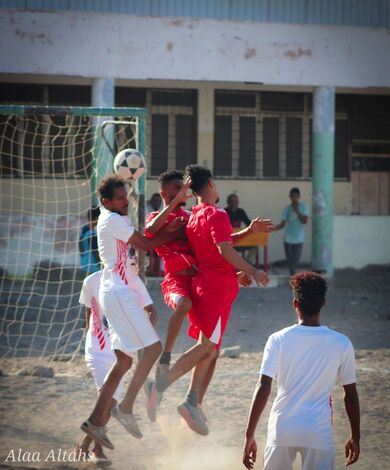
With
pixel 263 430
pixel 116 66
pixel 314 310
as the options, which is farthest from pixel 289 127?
pixel 314 310

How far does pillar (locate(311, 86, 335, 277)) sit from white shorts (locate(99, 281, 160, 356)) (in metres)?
11.1

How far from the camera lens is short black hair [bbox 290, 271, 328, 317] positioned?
4133 mm

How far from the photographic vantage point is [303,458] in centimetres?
405

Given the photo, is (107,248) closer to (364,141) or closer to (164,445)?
(164,445)

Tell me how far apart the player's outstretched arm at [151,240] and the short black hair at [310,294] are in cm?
197

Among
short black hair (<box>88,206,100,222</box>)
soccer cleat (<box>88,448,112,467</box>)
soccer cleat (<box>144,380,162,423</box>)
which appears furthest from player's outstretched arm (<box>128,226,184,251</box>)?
short black hair (<box>88,206,100,222</box>)

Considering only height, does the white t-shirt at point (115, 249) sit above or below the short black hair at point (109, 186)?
below

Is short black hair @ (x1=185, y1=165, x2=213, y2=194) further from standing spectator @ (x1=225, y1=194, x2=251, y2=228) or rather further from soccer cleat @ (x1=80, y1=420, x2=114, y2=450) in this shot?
standing spectator @ (x1=225, y1=194, x2=251, y2=228)

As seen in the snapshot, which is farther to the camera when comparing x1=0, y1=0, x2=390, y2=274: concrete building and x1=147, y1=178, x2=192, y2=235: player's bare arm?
x1=0, y1=0, x2=390, y2=274: concrete building

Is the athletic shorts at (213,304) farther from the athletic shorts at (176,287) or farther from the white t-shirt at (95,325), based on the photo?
the white t-shirt at (95,325)

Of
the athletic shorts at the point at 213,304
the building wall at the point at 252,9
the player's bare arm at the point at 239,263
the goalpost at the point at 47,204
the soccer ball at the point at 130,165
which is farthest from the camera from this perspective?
the building wall at the point at 252,9

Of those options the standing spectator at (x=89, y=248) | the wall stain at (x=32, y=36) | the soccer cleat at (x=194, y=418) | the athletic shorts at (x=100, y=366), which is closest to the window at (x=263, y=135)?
the wall stain at (x=32, y=36)

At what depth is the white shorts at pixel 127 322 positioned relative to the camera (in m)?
5.80

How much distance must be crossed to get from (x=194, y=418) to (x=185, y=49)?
35.3 ft
